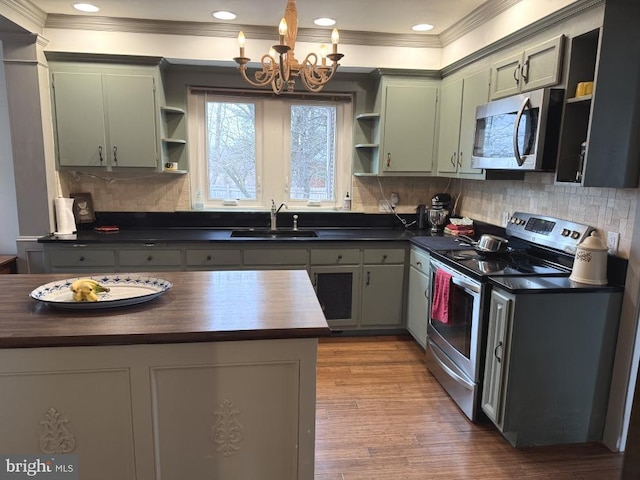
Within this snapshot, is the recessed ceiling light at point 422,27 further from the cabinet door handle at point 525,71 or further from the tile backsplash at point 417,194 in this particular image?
the tile backsplash at point 417,194

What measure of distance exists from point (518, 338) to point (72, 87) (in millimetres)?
3697

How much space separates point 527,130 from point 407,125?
4.96 feet

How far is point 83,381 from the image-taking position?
1556 mm

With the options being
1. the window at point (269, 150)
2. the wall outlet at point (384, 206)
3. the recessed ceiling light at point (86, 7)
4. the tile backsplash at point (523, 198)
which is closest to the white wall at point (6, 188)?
the recessed ceiling light at point (86, 7)

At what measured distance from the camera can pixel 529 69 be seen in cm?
255

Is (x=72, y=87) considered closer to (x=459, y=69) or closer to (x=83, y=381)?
(x=83, y=381)

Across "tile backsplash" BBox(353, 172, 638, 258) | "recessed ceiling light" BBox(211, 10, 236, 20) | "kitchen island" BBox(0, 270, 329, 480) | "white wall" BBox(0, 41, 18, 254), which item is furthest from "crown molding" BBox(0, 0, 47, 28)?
"tile backsplash" BBox(353, 172, 638, 258)

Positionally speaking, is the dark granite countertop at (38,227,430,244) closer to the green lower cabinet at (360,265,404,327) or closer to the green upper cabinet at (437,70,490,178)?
the green lower cabinet at (360,265,404,327)

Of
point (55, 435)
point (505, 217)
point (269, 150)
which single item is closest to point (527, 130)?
point (505, 217)

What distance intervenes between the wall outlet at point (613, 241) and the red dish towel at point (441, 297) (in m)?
0.88

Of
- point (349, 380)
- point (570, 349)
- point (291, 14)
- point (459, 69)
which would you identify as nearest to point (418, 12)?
point (459, 69)

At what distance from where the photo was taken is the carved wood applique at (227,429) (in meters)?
1.64

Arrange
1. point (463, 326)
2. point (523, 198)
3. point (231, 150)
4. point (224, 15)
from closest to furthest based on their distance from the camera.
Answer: point (463, 326) → point (523, 198) → point (224, 15) → point (231, 150)

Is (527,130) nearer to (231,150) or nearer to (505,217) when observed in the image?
(505,217)
